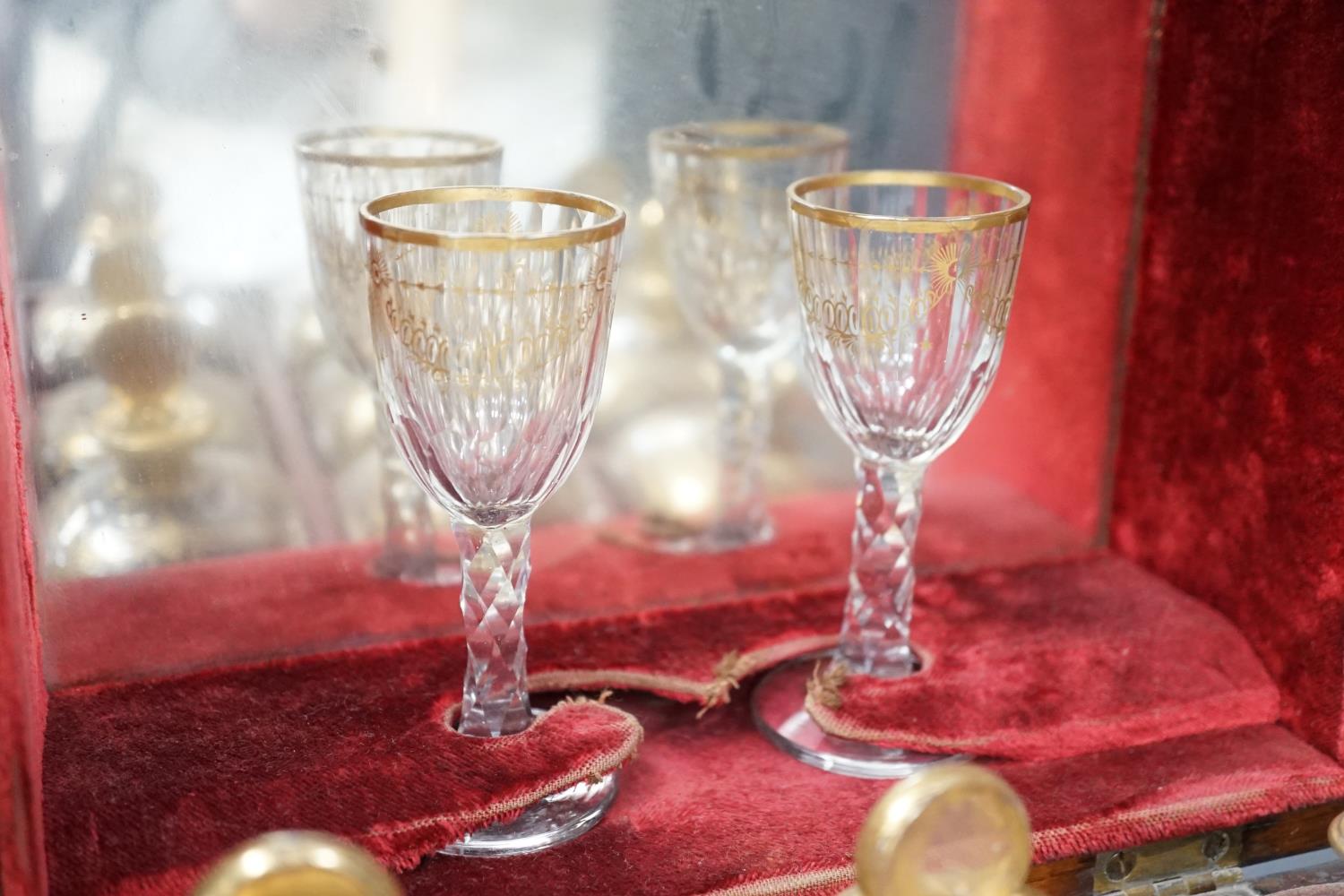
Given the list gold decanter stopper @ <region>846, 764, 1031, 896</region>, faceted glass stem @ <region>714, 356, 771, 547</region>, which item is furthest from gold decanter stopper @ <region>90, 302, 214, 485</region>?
gold decanter stopper @ <region>846, 764, 1031, 896</region>

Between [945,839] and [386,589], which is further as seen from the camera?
[386,589]

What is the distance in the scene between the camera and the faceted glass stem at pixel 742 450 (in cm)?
72

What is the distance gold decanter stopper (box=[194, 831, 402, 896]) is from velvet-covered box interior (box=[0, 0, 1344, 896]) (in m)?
0.09

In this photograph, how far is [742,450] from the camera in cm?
73

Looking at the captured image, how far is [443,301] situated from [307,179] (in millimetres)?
168

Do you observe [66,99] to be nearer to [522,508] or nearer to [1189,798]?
[522,508]

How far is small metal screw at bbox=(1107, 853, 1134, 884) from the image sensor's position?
536 mm

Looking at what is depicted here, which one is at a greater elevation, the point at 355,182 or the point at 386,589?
the point at 355,182

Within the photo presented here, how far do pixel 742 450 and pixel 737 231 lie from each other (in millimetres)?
113

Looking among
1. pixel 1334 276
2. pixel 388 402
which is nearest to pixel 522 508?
pixel 388 402

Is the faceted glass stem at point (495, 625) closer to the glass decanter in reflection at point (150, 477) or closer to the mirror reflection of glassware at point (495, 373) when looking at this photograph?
the mirror reflection of glassware at point (495, 373)

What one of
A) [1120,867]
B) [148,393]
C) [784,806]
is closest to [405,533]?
[148,393]

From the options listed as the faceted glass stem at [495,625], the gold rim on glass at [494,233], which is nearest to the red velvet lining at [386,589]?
the faceted glass stem at [495,625]

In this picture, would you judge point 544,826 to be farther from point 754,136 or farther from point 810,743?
point 754,136
